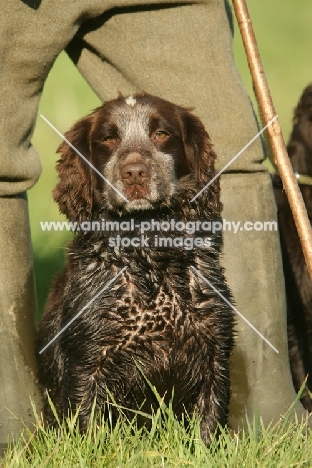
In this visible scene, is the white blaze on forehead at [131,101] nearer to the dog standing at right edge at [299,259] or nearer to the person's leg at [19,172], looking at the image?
the person's leg at [19,172]

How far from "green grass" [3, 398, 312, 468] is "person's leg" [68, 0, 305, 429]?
Answer: 0.71m

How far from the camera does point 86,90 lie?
13859mm

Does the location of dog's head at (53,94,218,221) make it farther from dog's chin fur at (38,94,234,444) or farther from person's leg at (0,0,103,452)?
person's leg at (0,0,103,452)

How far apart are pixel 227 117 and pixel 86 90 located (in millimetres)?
9970

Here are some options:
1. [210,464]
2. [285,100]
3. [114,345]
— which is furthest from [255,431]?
[285,100]

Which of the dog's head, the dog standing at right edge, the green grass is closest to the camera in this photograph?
the green grass

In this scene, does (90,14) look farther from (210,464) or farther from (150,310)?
(210,464)

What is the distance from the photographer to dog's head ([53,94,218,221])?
4137 mm

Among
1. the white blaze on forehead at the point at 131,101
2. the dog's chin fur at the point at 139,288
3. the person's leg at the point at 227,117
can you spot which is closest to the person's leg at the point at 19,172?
the dog's chin fur at the point at 139,288

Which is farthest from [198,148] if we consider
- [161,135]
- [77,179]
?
[77,179]

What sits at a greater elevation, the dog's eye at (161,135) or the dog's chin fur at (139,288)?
the dog's eye at (161,135)

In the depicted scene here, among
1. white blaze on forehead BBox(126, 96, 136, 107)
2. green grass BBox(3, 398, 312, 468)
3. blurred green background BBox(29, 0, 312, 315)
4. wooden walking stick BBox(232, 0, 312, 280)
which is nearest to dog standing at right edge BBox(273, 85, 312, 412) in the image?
wooden walking stick BBox(232, 0, 312, 280)

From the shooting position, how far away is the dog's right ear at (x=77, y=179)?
4.21 metres

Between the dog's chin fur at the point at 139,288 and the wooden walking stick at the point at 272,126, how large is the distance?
1.08ft
